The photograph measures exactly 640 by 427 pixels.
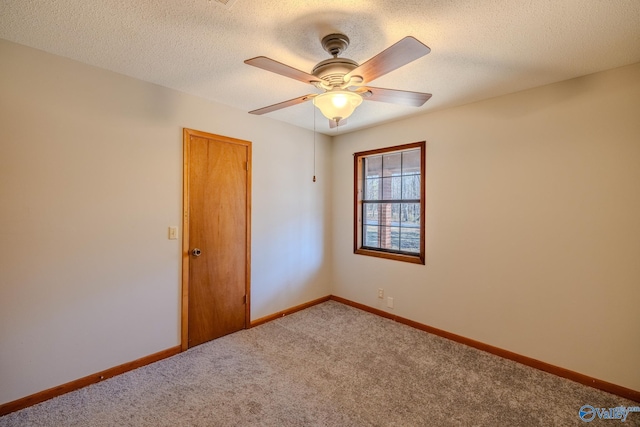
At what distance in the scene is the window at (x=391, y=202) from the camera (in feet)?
11.1

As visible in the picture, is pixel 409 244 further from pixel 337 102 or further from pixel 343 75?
pixel 343 75

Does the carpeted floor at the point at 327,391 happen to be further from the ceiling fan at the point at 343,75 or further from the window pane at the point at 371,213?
the ceiling fan at the point at 343,75

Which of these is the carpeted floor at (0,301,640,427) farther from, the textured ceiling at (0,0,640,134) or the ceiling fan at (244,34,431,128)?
the textured ceiling at (0,0,640,134)

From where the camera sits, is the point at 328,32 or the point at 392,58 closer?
the point at 392,58

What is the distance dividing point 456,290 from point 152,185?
3.07 meters

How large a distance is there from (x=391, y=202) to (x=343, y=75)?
225cm

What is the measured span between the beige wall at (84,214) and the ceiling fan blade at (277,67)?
152 cm

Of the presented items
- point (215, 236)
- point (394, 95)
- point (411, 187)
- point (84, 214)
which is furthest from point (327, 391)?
point (411, 187)

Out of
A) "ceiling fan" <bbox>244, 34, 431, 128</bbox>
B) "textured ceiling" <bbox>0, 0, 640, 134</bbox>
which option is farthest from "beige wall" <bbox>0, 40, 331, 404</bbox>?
"ceiling fan" <bbox>244, 34, 431, 128</bbox>

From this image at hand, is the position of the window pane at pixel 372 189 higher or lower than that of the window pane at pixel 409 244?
higher

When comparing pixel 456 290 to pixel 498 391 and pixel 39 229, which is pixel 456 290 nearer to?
pixel 498 391

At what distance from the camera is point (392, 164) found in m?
3.66

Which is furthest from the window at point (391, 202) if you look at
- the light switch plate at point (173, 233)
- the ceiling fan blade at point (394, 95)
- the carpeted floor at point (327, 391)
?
the light switch plate at point (173, 233)

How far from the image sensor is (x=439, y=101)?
279 cm
